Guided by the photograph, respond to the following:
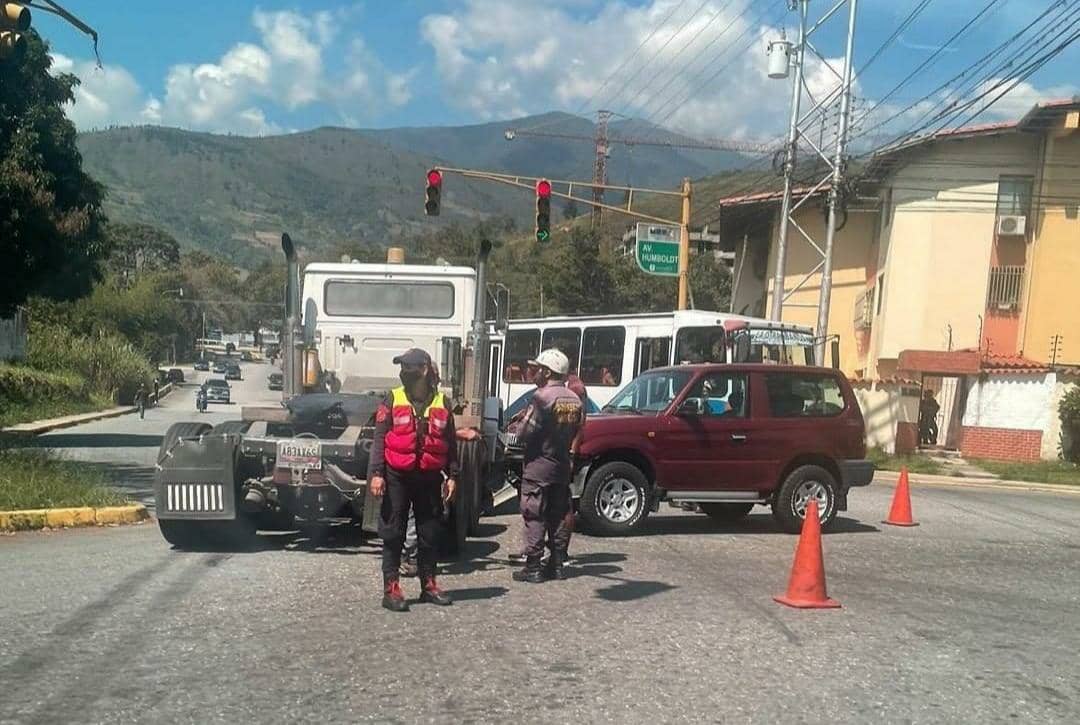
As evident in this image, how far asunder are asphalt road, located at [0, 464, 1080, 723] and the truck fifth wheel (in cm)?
44

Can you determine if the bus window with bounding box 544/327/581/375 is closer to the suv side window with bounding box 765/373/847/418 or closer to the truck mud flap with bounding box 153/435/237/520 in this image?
the suv side window with bounding box 765/373/847/418

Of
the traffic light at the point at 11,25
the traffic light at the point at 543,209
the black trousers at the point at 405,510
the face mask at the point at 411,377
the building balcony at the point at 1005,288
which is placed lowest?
the black trousers at the point at 405,510

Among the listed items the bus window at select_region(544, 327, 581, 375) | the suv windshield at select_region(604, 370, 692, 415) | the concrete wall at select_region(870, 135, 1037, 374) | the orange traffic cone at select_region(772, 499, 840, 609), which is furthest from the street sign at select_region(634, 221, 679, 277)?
the orange traffic cone at select_region(772, 499, 840, 609)

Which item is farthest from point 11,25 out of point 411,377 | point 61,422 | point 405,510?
point 61,422

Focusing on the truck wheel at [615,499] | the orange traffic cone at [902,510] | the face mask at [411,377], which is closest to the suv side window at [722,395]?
the truck wheel at [615,499]

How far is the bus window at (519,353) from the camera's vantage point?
25.6 meters

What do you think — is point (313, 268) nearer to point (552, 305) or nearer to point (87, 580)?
point (87, 580)

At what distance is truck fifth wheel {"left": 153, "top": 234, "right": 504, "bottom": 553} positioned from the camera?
941cm

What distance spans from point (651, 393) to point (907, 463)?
1461cm

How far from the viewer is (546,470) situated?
8.82m

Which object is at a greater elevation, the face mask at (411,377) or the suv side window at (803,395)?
the face mask at (411,377)

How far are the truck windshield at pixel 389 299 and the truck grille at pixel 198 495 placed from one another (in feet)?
11.0

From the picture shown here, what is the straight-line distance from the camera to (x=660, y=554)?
10.4 meters

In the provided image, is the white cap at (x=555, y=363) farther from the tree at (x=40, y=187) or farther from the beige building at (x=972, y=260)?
the beige building at (x=972, y=260)
